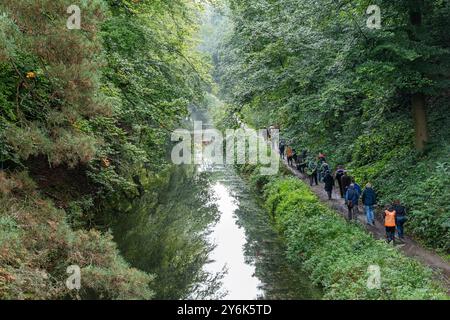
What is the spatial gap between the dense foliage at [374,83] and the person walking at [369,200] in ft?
4.00

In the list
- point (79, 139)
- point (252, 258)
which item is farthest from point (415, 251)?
point (79, 139)

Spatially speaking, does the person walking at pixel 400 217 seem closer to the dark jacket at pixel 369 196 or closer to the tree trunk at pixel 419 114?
the dark jacket at pixel 369 196

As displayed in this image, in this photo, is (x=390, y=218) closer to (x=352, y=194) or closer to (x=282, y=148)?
(x=352, y=194)

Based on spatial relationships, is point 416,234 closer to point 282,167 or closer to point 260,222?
point 260,222

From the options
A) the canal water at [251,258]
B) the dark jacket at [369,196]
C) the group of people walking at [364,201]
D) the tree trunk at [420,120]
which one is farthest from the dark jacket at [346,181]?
the canal water at [251,258]

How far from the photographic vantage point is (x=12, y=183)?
11.4 meters

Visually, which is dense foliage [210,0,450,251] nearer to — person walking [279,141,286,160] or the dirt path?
the dirt path

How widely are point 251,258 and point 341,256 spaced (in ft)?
11.9

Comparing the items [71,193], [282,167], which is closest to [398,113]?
[282,167]

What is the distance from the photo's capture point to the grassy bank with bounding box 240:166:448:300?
994 centimetres

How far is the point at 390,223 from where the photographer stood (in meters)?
12.8

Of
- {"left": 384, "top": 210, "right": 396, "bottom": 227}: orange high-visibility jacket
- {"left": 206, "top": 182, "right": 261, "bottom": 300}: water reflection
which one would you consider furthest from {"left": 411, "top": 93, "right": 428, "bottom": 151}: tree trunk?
{"left": 206, "top": 182, "right": 261, "bottom": 300}: water reflection

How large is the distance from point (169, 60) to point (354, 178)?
999 centimetres

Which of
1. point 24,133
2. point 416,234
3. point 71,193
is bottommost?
point 416,234
